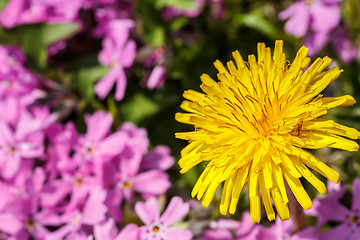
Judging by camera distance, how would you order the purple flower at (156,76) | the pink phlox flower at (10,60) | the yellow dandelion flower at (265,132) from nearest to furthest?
the yellow dandelion flower at (265,132) → the purple flower at (156,76) → the pink phlox flower at (10,60)

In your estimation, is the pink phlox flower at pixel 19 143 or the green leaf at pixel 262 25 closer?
the pink phlox flower at pixel 19 143

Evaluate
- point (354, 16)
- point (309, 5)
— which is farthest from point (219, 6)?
point (354, 16)

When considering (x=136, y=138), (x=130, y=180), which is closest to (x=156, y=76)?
(x=136, y=138)

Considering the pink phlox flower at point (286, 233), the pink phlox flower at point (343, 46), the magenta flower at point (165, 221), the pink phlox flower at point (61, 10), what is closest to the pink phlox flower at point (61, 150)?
the magenta flower at point (165, 221)

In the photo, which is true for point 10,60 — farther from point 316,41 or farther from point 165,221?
point 316,41

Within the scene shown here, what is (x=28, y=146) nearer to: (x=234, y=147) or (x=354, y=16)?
(x=234, y=147)

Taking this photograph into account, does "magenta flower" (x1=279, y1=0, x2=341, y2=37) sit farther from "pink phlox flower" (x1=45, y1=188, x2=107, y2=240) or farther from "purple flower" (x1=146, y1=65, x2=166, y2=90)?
"pink phlox flower" (x1=45, y1=188, x2=107, y2=240)

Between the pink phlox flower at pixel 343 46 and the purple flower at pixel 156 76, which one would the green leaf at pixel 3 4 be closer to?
the purple flower at pixel 156 76

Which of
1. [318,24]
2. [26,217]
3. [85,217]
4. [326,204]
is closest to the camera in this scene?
[326,204]
